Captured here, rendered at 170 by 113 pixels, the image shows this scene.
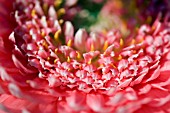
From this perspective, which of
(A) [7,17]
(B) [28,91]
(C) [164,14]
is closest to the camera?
(B) [28,91]

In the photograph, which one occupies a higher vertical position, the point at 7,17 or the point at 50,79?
the point at 7,17

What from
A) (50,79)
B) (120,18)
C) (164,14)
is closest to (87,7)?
(120,18)

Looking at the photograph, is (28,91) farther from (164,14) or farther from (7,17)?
(164,14)

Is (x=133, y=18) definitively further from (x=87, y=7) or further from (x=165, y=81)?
(x=165, y=81)

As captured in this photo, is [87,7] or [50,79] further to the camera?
[87,7]

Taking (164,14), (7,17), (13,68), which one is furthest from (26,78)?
(164,14)

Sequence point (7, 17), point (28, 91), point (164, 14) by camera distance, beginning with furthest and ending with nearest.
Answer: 1. point (164, 14)
2. point (7, 17)
3. point (28, 91)
